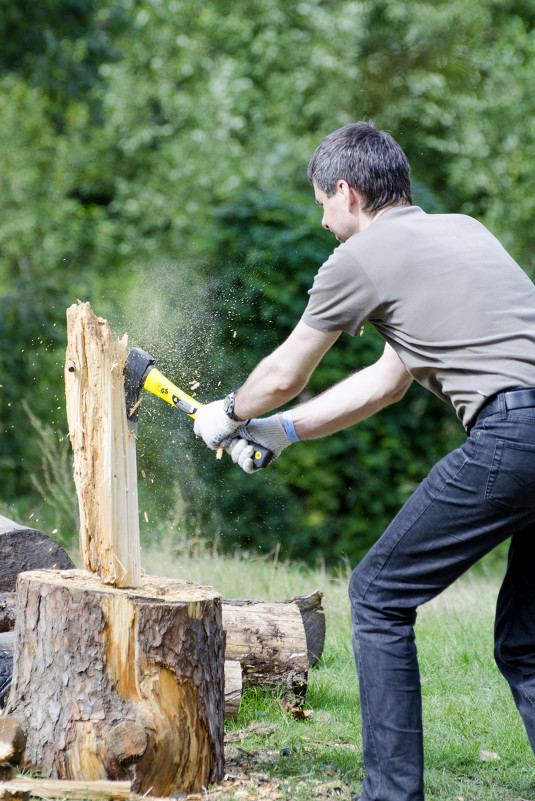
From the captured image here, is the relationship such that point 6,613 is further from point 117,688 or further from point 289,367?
point 289,367

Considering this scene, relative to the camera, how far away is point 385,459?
20.7 ft

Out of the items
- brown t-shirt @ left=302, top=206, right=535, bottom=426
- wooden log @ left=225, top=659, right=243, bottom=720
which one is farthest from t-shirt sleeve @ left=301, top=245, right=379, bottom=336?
wooden log @ left=225, top=659, right=243, bottom=720

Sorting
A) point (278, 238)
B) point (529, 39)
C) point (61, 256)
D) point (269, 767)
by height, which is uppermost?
point (529, 39)

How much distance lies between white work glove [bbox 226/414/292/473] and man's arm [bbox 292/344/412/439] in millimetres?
80

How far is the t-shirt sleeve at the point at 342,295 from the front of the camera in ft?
7.36

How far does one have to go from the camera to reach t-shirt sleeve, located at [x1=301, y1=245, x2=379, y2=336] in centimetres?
224

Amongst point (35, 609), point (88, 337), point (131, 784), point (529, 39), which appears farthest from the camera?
point (529, 39)

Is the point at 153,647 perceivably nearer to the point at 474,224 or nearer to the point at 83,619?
the point at 83,619

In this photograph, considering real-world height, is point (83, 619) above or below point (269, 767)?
above

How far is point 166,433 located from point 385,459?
1782 millimetres

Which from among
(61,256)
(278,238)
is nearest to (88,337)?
(278,238)

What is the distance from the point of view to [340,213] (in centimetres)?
252

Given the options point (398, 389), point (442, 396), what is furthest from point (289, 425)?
point (442, 396)

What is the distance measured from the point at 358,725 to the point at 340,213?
203 cm
